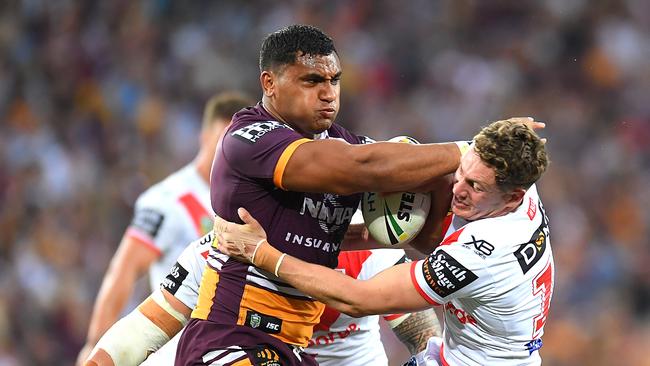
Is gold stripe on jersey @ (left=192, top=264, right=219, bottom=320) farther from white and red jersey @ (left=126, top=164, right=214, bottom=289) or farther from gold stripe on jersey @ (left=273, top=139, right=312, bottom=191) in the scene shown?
white and red jersey @ (left=126, top=164, right=214, bottom=289)

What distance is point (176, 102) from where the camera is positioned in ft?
40.4

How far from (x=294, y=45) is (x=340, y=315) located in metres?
1.51

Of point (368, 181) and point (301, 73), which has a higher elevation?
point (301, 73)

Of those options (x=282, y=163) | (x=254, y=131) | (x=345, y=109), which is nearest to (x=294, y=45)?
(x=254, y=131)

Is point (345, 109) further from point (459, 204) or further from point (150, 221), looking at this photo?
point (459, 204)

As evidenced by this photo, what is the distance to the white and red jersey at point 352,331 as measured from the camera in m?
5.27

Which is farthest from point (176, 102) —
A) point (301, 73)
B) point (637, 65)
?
point (301, 73)

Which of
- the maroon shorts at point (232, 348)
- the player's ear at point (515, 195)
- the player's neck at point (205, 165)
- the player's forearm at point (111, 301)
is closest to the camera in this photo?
the player's ear at point (515, 195)

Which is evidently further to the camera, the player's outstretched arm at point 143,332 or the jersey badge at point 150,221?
the jersey badge at point 150,221

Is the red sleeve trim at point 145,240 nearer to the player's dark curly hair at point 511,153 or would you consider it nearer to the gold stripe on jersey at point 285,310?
the gold stripe on jersey at point 285,310

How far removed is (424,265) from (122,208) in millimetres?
7769

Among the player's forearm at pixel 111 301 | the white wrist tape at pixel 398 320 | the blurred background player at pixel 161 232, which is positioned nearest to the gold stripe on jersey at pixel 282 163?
the white wrist tape at pixel 398 320

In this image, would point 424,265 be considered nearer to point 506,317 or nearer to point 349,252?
point 506,317

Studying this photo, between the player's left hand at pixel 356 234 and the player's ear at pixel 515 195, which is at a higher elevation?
the player's ear at pixel 515 195
